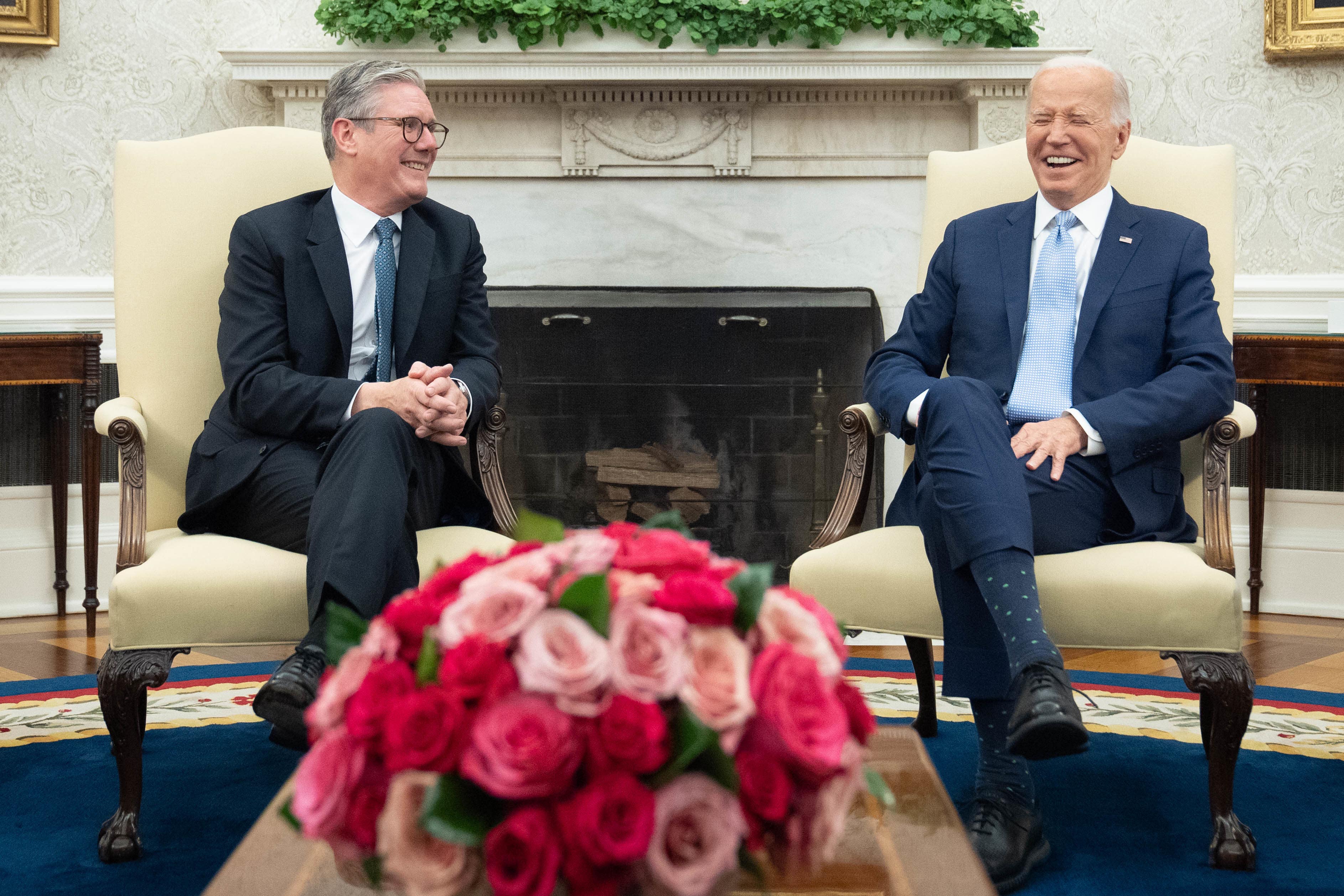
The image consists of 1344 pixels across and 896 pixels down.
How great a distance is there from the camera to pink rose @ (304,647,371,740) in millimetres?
772

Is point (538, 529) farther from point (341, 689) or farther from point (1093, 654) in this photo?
point (1093, 654)

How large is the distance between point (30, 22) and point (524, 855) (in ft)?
12.4

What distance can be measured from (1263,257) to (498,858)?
145 inches

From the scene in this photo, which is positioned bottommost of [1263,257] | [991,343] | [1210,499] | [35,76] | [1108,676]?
[1108,676]

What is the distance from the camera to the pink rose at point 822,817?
73cm

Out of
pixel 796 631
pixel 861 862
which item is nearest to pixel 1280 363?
pixel 861 862

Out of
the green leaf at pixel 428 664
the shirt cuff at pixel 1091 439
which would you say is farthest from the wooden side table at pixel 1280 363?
the green leaf at pixel 428 664

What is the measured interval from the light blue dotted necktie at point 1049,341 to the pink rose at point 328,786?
1.54 meters

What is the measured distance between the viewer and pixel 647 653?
2.28ft

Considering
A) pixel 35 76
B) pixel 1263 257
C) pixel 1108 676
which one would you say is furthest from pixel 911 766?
pixel 35 76

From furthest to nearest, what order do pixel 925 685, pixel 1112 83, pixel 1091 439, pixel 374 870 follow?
pixel 925 685 → pixel 1112 83 → pixel 1091 439 → pixel 374 870

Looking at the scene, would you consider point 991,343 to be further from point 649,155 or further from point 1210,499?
point 649,155

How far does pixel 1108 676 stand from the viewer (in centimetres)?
281

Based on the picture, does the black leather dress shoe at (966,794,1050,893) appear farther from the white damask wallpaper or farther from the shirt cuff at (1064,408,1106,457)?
the white damask wallpaper
